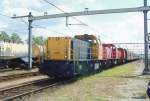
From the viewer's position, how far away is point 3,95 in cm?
1520

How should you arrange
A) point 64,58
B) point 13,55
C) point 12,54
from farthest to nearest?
point 13,55, point 12,54, point 64,58

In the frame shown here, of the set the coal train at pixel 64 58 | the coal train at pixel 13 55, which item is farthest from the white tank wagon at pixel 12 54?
the coal train at pixel 64 58

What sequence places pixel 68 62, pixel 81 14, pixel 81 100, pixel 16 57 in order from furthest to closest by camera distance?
pixel 16 57, pixel 81 14, pixel 68 62, pixel 81 100

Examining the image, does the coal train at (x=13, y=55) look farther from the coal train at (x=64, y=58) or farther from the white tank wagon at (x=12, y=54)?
the coal train at (x=64, y=58)

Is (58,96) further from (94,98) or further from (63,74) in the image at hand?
(63,74)

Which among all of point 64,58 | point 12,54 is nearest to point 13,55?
point 12,54

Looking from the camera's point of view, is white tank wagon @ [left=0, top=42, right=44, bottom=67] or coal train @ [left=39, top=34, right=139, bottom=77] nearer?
coal train @ [left=39, top=34, right=139, bottom=77]

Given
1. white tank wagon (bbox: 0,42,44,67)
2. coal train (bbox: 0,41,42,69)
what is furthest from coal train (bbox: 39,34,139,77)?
coal train (bbox: 0,41,42,69)

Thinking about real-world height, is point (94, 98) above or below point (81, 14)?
below

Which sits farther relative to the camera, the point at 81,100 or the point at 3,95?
the point at 3,95

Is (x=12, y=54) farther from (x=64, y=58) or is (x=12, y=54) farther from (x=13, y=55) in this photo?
(x=64, y=58)

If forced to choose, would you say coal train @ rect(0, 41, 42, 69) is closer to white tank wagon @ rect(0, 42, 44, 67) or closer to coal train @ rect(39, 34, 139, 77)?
white tank wagon @ rect(0, 42, 44, 67)

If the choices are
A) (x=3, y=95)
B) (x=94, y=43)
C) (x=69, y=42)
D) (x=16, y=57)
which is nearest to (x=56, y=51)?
(x=69, y=42)

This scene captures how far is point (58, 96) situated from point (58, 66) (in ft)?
22.7
